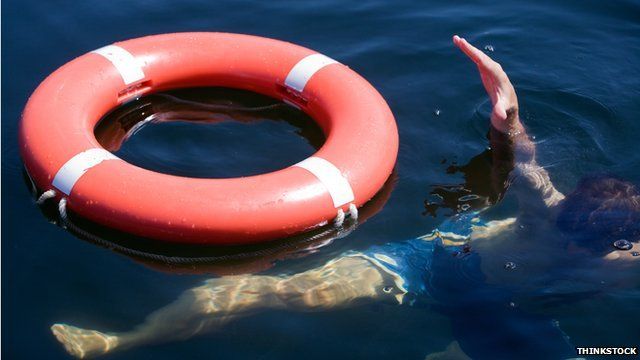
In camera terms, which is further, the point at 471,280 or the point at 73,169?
the point at 73,169

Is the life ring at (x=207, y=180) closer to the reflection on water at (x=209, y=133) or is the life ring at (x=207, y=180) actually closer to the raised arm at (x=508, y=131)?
the reflection on water at (x=209, y=133)

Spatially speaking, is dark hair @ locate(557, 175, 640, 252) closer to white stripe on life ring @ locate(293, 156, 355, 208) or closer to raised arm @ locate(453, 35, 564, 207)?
raised arm @ locate(453, 35, 564, 207)

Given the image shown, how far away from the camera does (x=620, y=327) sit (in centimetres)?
311

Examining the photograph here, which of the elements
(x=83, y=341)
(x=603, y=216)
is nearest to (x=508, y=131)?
(x=603, y=216)

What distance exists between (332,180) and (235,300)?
718 millimetres

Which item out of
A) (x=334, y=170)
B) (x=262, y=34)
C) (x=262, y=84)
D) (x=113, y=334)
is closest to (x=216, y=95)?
(x=262, y=84)

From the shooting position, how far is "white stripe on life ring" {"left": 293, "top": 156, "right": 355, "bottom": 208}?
352 centimetres

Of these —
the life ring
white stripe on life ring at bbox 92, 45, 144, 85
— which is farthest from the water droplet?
white stripe on life ring at bbox 92, 45, 144, 85

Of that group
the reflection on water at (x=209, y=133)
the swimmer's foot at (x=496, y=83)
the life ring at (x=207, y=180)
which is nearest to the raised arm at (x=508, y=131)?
the swimmer's foot at (x=496, y=83)

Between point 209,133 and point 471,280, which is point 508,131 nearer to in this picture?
point 471,280

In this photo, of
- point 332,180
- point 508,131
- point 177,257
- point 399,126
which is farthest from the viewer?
point 399,126

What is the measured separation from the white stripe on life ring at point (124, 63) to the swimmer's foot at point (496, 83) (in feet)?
5.47

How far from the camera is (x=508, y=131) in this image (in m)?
3.99

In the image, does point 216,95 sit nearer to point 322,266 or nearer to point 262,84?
point 262,84
